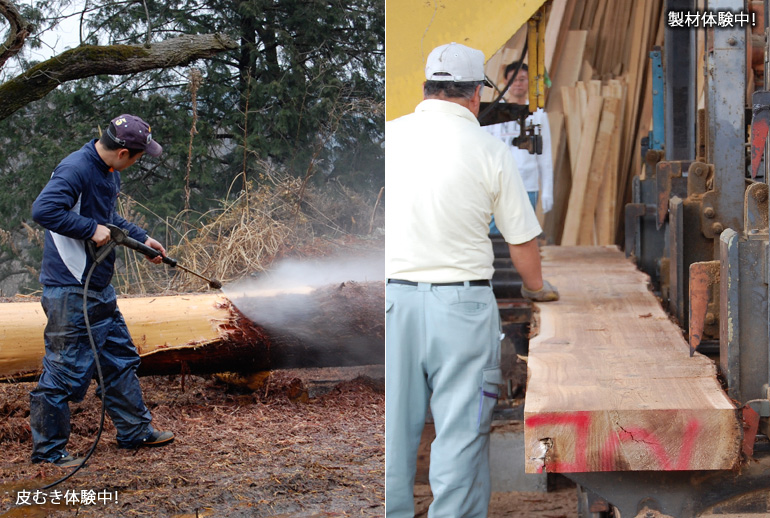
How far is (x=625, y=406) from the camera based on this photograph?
156cm

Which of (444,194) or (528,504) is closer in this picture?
(444,194)

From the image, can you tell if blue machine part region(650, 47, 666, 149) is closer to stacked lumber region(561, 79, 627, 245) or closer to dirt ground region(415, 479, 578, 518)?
stacked lumber region(561, 79, 627, 245)

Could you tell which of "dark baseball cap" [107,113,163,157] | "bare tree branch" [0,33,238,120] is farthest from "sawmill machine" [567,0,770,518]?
"bare tree branch" [0,33,238,120]

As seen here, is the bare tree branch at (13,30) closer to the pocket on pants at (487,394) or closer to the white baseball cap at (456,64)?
the white baseball cap at (456,64)

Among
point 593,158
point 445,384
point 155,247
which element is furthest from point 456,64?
point 593,158

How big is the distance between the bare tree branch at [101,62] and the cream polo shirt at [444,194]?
2315 millimetres

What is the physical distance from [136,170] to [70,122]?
44 centimetres

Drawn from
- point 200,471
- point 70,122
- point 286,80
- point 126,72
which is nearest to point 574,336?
point 200,471

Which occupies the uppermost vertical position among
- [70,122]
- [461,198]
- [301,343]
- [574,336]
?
[70,122]

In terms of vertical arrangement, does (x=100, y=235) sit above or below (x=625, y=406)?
above

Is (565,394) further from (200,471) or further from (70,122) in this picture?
(70,122)

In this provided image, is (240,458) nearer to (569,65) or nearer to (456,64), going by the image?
(456,64)

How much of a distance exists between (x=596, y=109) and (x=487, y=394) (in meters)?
4.32

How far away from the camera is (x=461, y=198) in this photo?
2039 millimetres
